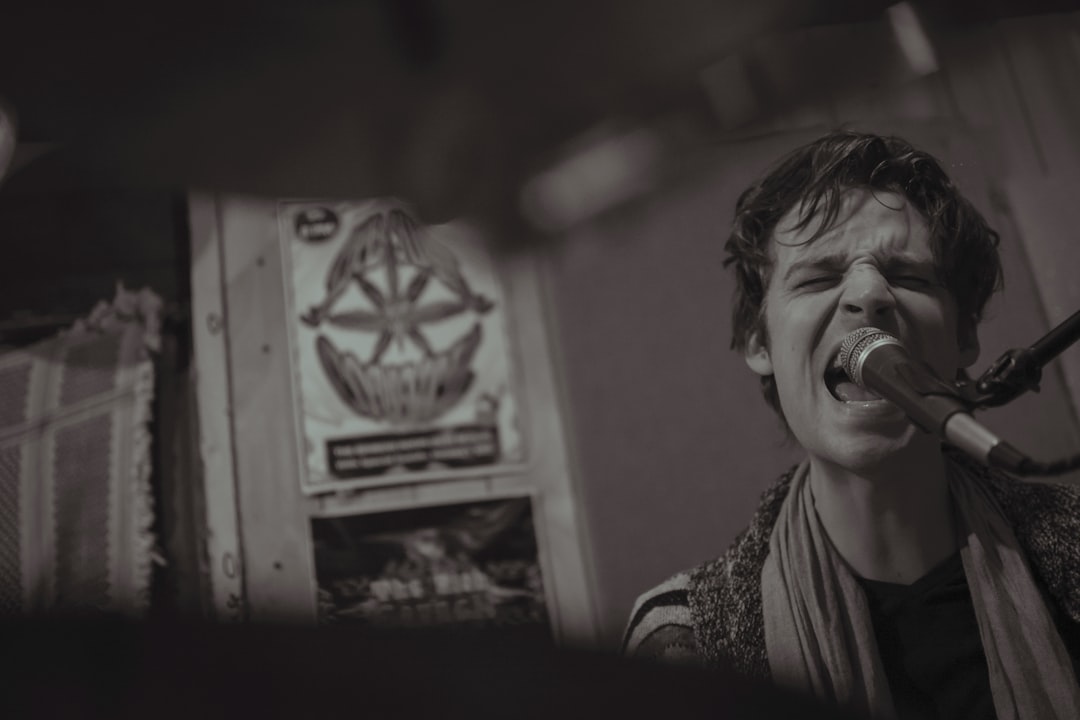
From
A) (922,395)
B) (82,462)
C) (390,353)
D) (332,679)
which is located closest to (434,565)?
(390,353)

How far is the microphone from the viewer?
519 millimetres

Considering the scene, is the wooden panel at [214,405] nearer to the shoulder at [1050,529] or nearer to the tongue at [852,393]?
the tongue at [852,393]

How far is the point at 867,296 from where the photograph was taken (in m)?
0.66

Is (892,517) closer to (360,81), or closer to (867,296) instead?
(867,296)

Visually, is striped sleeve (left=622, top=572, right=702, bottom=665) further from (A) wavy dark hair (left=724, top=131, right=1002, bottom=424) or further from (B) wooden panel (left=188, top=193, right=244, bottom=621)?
(B) wooden panel (left=188, top=193, right=244, bottom=621)

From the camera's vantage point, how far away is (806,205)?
2.29ft

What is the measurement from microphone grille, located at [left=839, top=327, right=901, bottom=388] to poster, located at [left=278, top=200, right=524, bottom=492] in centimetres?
26

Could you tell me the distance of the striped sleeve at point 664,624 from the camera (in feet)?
2.30

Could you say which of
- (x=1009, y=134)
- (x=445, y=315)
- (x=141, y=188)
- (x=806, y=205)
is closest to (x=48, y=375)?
(x=141, y=188)

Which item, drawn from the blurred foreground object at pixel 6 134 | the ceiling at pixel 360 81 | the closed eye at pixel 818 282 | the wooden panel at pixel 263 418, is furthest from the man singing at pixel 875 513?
the blurred foreground object at pixel 6 134

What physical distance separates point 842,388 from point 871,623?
0.16 metres

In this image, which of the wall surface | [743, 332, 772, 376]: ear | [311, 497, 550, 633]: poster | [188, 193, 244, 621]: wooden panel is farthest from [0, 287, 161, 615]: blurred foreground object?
[743, 332, 772, 376]: ear

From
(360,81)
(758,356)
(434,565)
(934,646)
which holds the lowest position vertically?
(934,646)

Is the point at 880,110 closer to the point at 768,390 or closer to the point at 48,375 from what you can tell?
the point at 768,390
